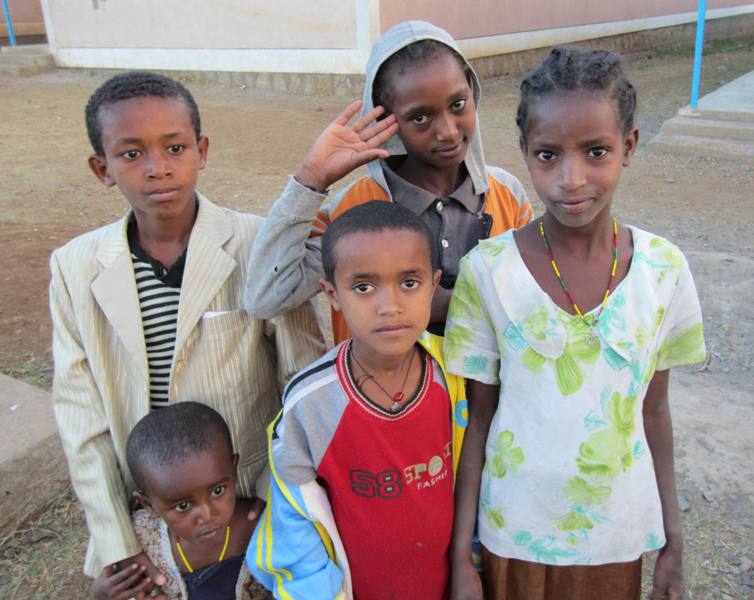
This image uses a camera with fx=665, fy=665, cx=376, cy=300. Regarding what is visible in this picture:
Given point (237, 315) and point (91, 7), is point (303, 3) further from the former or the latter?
point (237, 315)

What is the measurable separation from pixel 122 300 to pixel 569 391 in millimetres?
1113

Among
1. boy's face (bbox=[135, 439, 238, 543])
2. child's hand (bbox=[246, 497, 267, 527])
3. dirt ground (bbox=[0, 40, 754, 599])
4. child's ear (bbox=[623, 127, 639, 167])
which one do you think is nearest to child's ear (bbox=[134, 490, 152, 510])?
boy's face (bbox=[135, 439, 238, 543])

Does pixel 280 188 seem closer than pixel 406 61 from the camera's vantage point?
No

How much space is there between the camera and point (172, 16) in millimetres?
11469

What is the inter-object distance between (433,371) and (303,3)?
31.8 ft

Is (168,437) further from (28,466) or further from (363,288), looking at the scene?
(28,466)

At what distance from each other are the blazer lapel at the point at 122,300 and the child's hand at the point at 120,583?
0.53m

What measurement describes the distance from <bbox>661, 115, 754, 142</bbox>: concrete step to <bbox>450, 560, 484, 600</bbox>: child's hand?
6.97 meters

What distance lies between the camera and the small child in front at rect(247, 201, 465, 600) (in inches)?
56.7

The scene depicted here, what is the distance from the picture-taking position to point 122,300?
170 cm

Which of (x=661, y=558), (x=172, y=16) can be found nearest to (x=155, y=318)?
(x=661, y=558)

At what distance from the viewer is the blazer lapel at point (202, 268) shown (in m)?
1.69

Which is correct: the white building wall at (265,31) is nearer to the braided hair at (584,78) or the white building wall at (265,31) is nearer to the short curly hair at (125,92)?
the short curly hair at (125,92)

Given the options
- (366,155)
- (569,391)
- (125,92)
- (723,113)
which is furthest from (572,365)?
(723,113)
